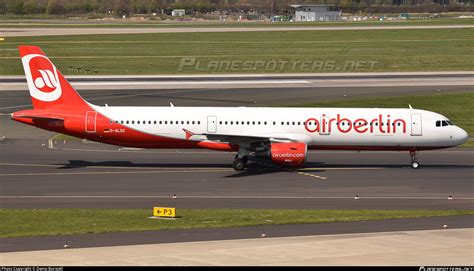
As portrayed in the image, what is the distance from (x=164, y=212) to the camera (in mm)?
41250

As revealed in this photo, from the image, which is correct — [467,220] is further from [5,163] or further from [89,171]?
[5,163]

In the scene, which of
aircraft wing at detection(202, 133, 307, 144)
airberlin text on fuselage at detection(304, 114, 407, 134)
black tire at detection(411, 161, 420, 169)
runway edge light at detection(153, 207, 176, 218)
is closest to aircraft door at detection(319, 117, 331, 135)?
airberlin text on fuselage at detection(304, 114, 407, 134)

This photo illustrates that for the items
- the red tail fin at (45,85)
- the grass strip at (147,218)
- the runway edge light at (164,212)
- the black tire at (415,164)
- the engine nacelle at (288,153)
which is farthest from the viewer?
the black tire at (415,164)

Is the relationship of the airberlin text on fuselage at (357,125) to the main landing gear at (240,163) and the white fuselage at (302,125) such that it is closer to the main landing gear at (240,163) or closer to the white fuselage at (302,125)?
the white fuselage at (302,125)

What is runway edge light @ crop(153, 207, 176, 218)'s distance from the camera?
4109 cm

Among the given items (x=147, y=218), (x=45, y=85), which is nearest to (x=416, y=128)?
(x=147, y=218)

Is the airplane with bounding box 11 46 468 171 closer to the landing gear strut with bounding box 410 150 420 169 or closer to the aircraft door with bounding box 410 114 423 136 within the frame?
the aircraft door with bounding box 410 114 423 136

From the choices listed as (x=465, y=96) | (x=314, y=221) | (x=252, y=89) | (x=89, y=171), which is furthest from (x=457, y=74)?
(x=314, y=221)

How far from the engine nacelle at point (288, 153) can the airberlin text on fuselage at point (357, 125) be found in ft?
5.91

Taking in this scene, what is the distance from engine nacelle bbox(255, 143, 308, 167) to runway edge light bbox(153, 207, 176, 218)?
14.6 metres

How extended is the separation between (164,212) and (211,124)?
15931 millimetres

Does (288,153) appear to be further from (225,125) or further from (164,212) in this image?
(164,212)

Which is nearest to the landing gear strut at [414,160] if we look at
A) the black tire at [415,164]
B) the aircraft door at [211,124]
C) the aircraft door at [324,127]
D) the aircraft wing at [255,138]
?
the black tire at [415,164]

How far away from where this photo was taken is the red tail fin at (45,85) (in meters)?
56.8
